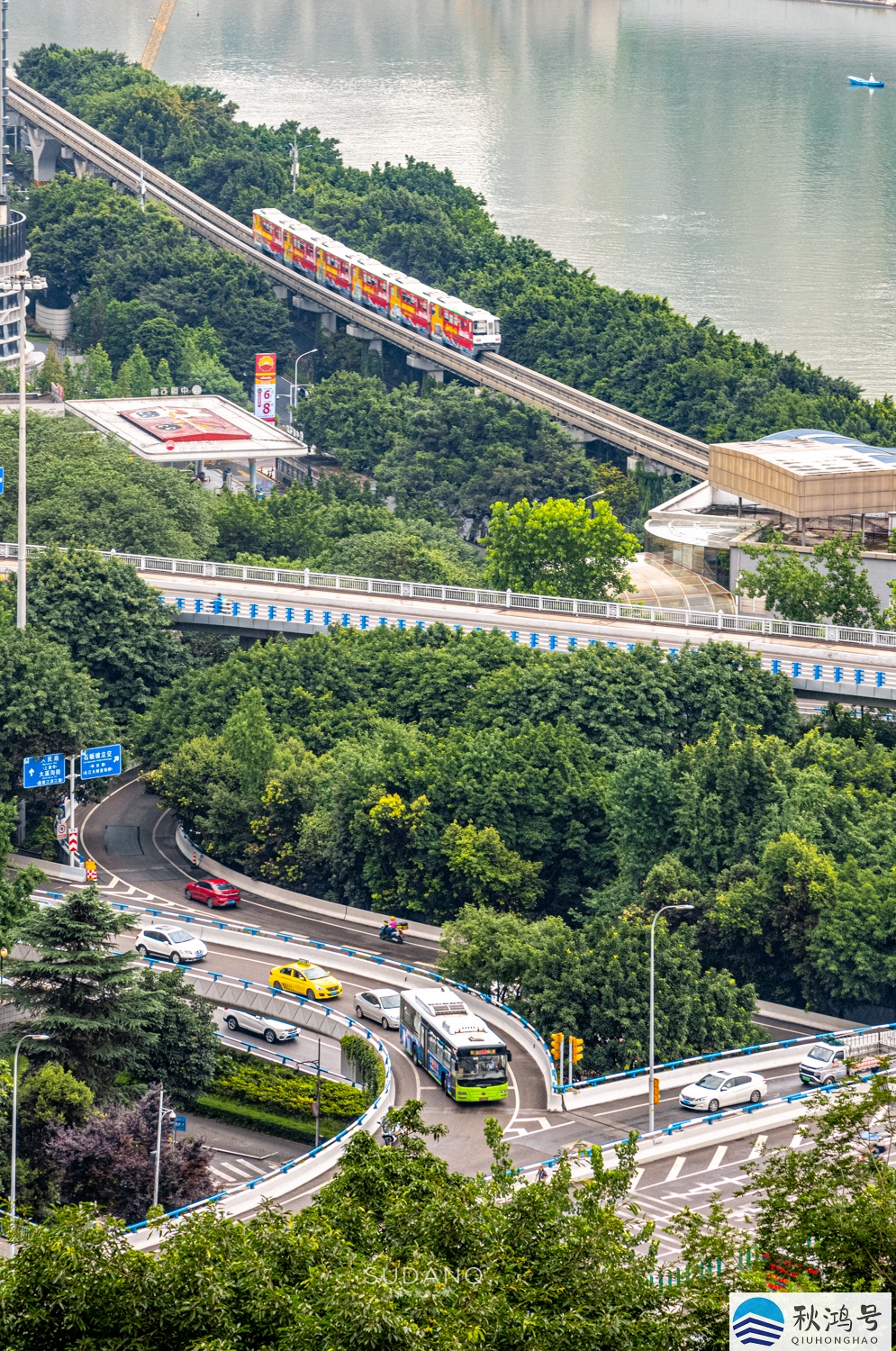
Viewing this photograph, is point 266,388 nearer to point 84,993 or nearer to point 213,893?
point 213,893

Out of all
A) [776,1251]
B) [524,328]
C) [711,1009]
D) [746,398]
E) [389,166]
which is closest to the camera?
[776,1251]

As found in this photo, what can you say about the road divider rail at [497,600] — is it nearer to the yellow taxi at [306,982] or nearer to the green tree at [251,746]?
the green tree at [251,746]

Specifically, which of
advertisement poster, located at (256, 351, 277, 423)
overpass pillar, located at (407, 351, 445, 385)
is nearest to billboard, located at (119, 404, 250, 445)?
advertisement poster, located at (256, 351, 277, 423)

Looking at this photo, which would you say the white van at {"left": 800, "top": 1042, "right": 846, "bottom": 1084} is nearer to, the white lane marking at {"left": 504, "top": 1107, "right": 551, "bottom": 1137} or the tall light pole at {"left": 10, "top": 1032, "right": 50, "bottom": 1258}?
the white lane marking at {"left": 504, "top": 1107, "right": 551, "bottom": 1137}

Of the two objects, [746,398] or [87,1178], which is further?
[746,398]

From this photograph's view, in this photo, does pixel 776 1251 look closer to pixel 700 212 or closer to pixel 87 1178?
pixel 87 1178

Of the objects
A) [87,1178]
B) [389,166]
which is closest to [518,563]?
[87,1178]
